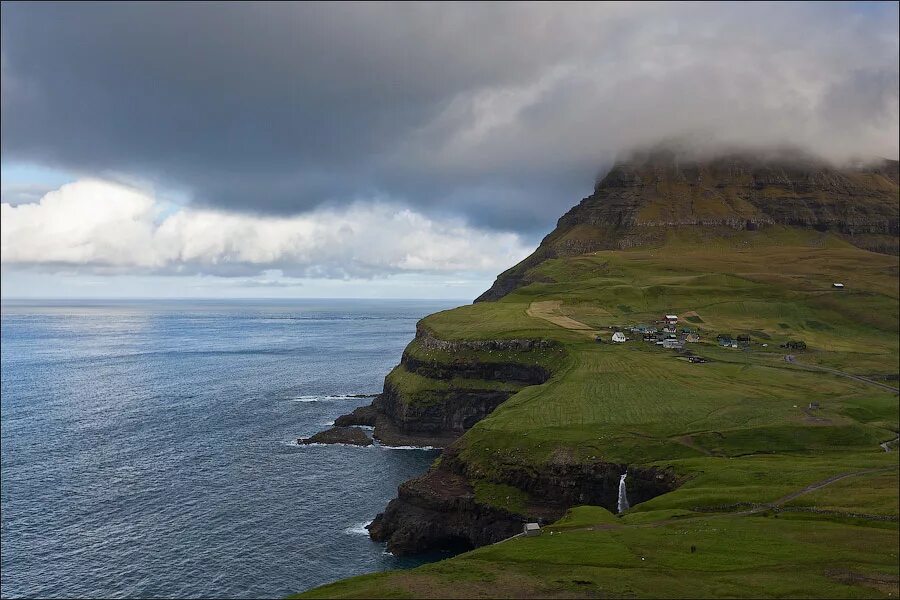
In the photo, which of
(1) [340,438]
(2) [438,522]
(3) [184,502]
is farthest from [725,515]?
(1) [340,438]

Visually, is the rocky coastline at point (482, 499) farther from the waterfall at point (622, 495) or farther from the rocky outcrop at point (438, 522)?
the waterfall at point (622, 495)

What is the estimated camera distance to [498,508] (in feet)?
282

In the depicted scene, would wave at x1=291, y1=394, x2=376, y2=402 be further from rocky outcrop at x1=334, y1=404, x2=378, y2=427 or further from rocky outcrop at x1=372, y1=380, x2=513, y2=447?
rocky outcrop at x1=372, y1=380, x2=513, y2=447

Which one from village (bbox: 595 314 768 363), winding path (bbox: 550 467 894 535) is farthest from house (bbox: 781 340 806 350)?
winding path (bbox: 550 467 894 535)

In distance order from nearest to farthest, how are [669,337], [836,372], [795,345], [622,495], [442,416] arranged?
1. [622,495]
2. [836,372]
3. [442,416]
4. [795,345]
5. [669,337]

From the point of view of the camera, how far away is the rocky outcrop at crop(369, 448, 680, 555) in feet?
276

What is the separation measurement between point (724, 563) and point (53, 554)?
Answer: 282 feet

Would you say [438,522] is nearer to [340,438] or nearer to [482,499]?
[482,499]

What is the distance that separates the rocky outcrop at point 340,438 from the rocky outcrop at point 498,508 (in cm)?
4703

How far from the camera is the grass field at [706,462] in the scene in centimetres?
4912

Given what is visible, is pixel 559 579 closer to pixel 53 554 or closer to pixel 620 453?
pixel 620 453

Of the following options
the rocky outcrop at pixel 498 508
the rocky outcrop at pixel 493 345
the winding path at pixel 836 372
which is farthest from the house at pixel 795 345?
the rocky outcrop at pixel 498 508

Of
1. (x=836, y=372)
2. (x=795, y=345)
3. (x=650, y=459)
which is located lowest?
(x=650, y=459)

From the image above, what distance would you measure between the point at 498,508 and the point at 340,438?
204ft
